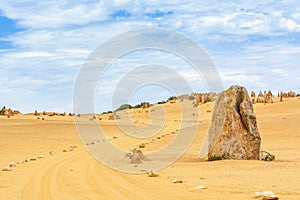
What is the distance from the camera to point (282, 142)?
24719 millimetres

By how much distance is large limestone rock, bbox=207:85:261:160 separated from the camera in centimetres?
1580

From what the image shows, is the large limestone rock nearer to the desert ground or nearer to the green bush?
the green bush

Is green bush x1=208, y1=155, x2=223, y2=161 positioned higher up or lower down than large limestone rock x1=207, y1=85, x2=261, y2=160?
lower down

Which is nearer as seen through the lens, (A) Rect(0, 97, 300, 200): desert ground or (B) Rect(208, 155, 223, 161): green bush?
(A) Rect(0, 97, 300, 200): desert ground

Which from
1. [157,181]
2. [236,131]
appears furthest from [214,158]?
[157,181]

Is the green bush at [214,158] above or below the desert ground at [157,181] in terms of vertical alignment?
above

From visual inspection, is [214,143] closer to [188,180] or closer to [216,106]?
[216,106]

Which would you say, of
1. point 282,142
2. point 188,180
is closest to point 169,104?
point 282,142

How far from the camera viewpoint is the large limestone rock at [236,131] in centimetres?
1580

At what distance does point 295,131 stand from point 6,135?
19.2m

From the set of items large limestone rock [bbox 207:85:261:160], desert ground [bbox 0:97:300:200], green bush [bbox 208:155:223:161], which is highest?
large limestone rock [bbox 207:85:261:160]

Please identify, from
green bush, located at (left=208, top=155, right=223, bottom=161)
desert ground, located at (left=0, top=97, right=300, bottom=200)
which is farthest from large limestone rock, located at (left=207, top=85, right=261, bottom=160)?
desert ground, located at (left=0, top=97, right=300, bottom=200)

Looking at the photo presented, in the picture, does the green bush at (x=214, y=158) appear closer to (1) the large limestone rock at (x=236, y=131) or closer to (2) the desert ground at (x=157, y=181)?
(1) the large limestone rock at (x=236, y=131)

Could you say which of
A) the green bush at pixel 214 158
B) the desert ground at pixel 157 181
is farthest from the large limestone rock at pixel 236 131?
the desert ground at pixel 157 181
